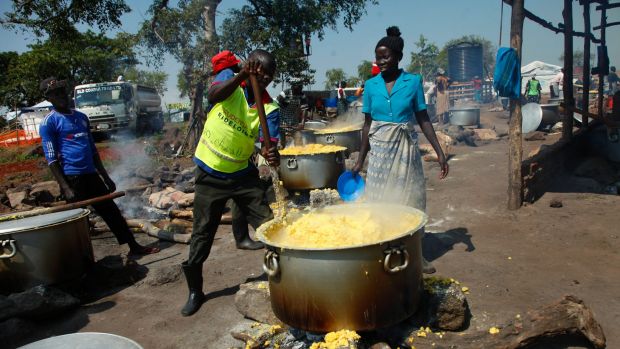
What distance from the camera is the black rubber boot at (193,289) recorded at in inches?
157

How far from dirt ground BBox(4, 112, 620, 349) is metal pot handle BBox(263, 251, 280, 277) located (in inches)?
39.8

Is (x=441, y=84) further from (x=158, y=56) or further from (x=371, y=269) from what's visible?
(x=371, y=269)

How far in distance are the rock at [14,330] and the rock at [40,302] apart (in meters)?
0.09

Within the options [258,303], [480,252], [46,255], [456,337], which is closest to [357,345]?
[456,337]

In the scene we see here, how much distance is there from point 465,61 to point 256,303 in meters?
26.8

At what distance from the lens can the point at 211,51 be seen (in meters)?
14.4

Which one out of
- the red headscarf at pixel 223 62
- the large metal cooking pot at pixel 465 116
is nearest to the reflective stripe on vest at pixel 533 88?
the large metal cooking pot at pixel 465 116

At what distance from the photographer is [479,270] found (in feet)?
14.7

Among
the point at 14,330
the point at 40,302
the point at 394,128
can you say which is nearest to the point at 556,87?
the point at 394,128

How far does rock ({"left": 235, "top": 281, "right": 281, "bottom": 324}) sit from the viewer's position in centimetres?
352

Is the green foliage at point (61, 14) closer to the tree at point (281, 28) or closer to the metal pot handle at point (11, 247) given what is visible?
the tree at point (281, 28)

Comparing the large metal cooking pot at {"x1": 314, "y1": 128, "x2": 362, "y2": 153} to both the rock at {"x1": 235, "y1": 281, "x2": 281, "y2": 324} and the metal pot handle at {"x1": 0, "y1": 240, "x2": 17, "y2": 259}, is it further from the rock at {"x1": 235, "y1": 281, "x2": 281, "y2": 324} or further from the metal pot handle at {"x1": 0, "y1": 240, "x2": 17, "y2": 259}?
the metal pot handle at {"x1": 0, "y1": 240, "x2": 17, "y2": 259}

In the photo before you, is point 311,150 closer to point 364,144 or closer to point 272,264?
point 364,144

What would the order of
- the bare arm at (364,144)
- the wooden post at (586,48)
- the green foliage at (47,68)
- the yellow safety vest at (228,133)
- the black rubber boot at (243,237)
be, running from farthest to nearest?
the green foliage at (47,68) → the wooden post at (586,48) → the black rubber boot at (243,237) → the bare arm at (364,144) → the yellow safety vest at (228,133)
